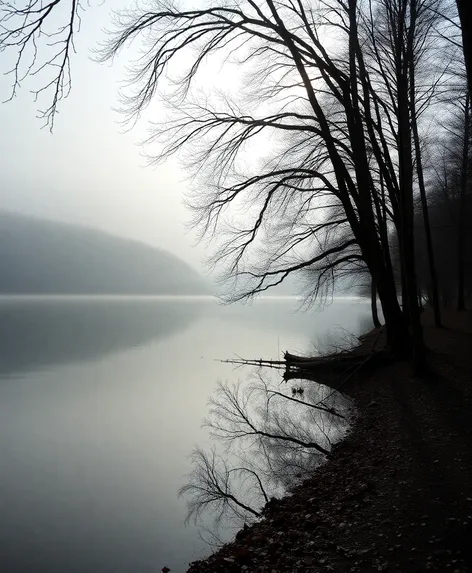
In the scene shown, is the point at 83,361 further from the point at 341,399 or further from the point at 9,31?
the point at 9,31

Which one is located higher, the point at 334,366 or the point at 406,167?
the point at 406,167

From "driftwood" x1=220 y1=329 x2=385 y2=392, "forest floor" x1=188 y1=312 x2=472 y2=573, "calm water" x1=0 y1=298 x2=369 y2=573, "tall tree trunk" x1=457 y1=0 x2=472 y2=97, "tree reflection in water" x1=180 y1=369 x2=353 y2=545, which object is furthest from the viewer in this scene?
"driftwood" x1=220 y1=329 x2=385 y2=392

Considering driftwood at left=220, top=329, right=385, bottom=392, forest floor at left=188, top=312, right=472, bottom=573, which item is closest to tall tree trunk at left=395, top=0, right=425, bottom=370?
forest floor at left=188, top=312, right=472, bottom=573

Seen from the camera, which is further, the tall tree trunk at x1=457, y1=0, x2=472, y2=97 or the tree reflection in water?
the tree reflection in water

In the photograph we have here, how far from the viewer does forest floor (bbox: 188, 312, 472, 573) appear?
4.70 meters

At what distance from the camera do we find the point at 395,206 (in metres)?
16.8

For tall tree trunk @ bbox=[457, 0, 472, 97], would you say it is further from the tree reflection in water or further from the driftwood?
the driftwood

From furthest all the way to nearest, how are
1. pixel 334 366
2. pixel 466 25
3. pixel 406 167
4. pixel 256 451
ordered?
pixel 334 366, pixel 406 167, pixel 256 451, pixel 466 25

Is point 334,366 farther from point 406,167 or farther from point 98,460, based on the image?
point 98,460

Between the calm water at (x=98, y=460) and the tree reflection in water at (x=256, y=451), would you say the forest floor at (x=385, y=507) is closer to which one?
the tree reflection in water at (x=256, y=451)

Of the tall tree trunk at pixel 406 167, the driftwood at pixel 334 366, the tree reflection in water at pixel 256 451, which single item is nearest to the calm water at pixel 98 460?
the tree reflection in water at pixel 256 451

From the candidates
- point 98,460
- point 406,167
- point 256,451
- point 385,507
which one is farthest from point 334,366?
point 385,507

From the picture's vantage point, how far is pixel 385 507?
18.9 feet

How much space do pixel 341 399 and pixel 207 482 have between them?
6606mm
